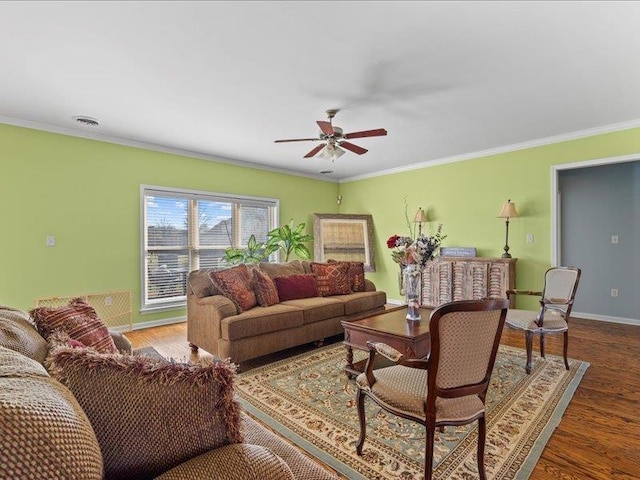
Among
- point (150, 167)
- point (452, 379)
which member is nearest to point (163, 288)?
point (150, 167)

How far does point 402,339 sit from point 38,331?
6.72ft

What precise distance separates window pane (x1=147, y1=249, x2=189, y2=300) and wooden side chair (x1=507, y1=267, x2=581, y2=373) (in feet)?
14.6

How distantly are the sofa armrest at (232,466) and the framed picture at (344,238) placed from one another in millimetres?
5667

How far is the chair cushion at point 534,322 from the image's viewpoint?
294cm

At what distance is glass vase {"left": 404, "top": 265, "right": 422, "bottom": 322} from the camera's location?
2.80 m

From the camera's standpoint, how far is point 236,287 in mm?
3391

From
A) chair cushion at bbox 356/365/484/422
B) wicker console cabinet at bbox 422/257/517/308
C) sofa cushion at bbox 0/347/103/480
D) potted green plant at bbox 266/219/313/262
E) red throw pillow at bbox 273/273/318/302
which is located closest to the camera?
sofa cushion at bbox 0/347/103/480

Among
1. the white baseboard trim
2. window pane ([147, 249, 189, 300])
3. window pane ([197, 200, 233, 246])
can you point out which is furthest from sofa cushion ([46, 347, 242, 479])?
the white baseboard trim

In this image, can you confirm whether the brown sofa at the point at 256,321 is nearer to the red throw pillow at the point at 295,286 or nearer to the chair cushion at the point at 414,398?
the red throw pillow at the point at 295,286

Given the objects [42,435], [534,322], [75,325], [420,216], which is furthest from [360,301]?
[42,435]

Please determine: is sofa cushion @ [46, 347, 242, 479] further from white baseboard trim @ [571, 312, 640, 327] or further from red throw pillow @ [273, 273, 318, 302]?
white baseboard trim @ [571, 312, 640, 327]

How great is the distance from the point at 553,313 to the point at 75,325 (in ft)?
12.6

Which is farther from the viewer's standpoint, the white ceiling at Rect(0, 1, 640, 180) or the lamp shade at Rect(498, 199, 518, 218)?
the lamp shade at Rect(498, 199, 518, 218)

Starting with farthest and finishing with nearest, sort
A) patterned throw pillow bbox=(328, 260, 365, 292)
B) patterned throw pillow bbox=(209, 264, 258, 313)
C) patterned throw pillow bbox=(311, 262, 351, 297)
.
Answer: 1. patterned throw pillow bbox=(328, 260, 365, 292)
2. patterned throw pillow bbox=(311, 262, 351, 297)
3. patterned throw pillow bbox=(209, 264, 258, 313)
